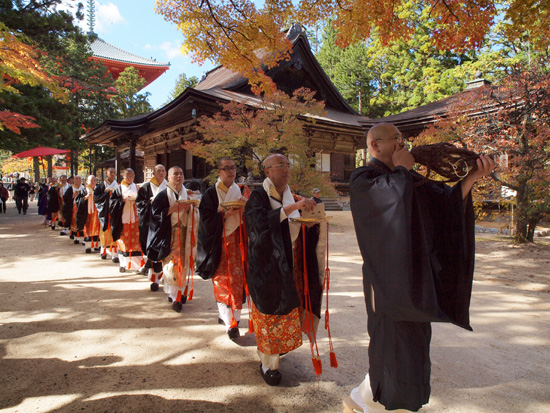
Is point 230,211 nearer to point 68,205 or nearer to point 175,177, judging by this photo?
point 175,177

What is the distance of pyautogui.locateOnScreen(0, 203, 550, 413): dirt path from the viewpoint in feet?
8.00

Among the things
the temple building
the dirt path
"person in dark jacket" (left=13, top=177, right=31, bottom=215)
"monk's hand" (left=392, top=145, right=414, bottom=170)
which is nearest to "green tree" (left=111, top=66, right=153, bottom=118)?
the temple building

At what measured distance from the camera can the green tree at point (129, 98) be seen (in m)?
24.1

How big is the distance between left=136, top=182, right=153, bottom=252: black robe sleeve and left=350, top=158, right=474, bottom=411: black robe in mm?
3943

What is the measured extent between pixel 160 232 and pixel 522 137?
25.7 feet

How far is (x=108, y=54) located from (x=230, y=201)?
40.0 metres

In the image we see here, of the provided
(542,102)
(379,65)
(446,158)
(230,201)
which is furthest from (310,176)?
(379,65)

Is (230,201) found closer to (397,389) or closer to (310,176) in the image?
(397,389)

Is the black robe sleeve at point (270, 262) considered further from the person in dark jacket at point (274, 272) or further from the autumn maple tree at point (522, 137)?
the autumn maple tree at point (522, 137)

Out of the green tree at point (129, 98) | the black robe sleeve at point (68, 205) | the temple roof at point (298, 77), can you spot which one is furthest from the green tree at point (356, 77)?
the black robe sleeve at point (68, 205)

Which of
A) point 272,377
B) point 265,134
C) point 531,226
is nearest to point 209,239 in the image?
point 272,377

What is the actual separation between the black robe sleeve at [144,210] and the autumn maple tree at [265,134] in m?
5.18

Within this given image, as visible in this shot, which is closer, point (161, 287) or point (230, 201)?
point (230, 201)

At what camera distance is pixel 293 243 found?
9.27 ft
